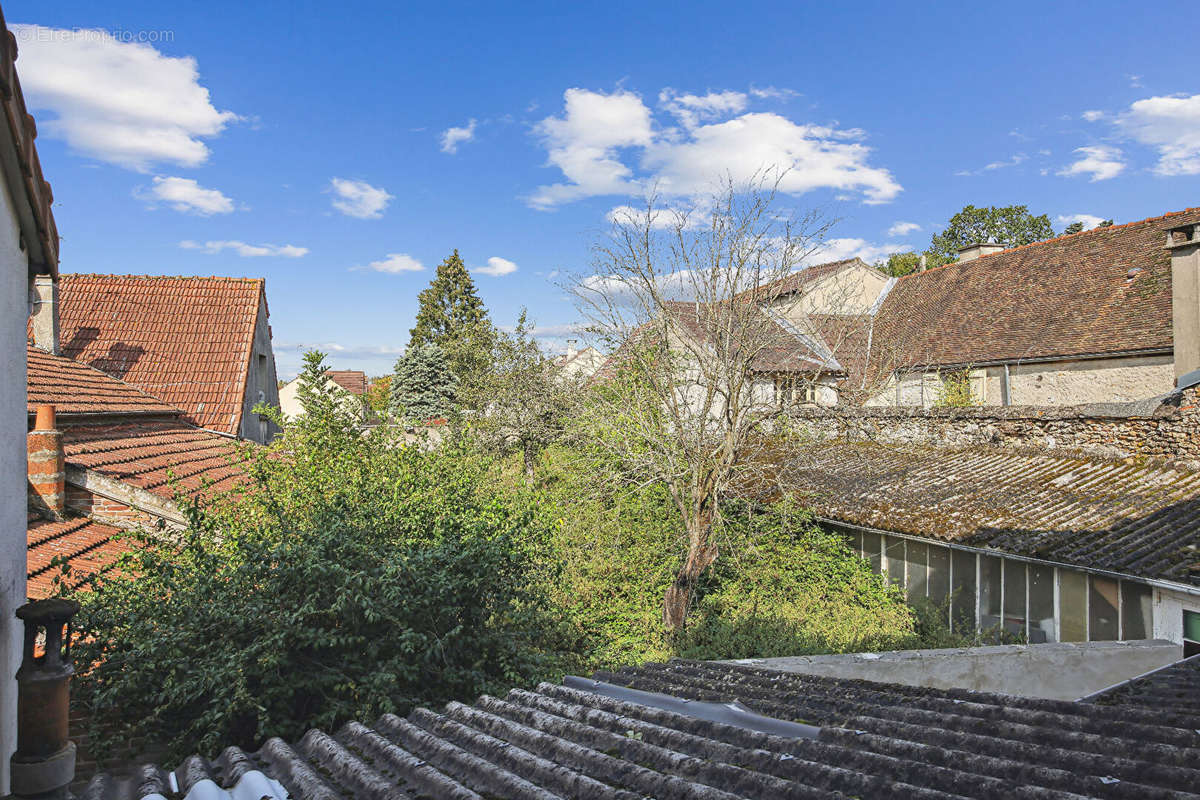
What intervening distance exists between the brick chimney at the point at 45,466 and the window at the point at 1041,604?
12.0 meters

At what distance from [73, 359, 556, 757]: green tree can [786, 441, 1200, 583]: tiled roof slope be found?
6.72m

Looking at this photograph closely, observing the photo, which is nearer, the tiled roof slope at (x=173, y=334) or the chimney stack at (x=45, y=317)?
the chimney stack at (x=45, y=317)

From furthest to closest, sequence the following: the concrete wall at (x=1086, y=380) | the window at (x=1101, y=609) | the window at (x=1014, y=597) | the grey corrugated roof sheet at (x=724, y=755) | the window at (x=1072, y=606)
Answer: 1. the concrete wall at (x=1086, y=380)
2. the window at (x=1014, y=597)
3. the window at (x=1072, y=606)
4. the window at (x=1101, y=609)
5. the grey corrugated roof sheet at (x=724, y=755)

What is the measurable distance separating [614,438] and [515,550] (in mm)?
6658

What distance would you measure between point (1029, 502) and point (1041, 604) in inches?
67.6

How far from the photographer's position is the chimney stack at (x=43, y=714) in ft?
11.0

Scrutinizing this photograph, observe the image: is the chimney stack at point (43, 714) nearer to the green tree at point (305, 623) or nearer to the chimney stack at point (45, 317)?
the green tree at point (305, 623)

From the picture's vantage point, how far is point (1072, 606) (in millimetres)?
9508

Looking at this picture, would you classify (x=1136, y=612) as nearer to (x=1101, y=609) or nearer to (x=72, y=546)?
(x=1101, y=609)

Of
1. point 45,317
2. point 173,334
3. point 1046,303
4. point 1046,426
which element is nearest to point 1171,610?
point 1046,426

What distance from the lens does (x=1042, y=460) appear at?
1306cm

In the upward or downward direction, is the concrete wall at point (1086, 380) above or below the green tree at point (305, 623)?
above

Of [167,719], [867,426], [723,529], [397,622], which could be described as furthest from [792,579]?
[167,719]

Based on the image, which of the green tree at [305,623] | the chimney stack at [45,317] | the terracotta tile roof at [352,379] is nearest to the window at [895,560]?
the green tree at [305,623]
